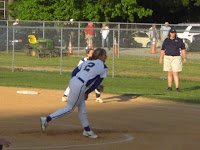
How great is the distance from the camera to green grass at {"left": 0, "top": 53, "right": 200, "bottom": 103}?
58.9 feet

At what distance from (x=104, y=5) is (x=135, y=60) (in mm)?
13517

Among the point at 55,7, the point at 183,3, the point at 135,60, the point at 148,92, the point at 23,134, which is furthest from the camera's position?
the point at 183,3

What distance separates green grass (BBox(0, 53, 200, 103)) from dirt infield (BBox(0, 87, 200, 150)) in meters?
1.46

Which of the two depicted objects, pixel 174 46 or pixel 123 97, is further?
pixel 174 46

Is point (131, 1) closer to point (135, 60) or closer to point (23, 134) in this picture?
point (135, 60)

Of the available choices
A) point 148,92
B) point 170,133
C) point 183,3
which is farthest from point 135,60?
point 183,3

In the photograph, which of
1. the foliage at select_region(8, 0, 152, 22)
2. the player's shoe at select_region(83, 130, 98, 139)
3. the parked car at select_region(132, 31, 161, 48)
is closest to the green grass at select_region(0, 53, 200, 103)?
the parked car at select_region(132, 31, 161, 48)

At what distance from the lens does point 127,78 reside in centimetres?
2244

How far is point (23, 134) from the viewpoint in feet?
35.5

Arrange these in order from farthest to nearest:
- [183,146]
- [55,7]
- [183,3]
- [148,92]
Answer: [183,3] < [55,7] < [148,92] < [183,146]

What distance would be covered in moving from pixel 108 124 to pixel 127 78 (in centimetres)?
1022

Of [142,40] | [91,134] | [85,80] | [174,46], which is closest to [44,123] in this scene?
[91,134]

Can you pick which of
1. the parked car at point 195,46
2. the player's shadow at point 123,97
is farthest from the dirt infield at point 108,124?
the parked car at point 195,46

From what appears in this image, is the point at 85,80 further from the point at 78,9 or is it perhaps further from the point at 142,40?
the point at 78,9
